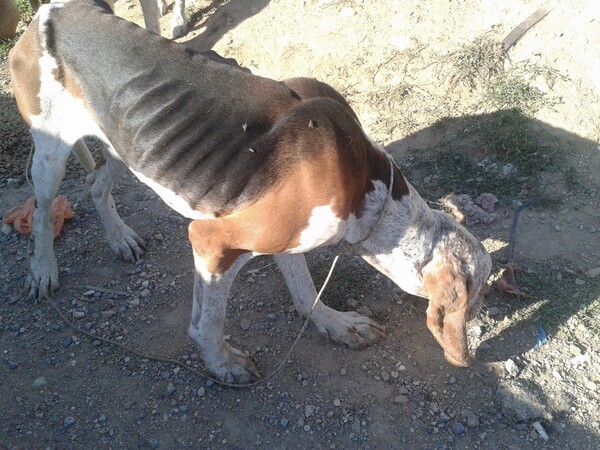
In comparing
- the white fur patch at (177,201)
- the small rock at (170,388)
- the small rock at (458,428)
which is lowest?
the small rock at (170,388)

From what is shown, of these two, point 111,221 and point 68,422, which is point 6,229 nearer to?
point 111,221

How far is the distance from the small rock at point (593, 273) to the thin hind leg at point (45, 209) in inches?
136

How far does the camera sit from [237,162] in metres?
3.06

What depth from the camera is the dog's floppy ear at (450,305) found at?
3131 mm

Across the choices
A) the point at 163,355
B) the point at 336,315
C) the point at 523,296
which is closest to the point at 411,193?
the point at 336,315

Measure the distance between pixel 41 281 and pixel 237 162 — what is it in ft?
6.83

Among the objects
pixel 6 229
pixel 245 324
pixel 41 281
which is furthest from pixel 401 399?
pixel 6 229

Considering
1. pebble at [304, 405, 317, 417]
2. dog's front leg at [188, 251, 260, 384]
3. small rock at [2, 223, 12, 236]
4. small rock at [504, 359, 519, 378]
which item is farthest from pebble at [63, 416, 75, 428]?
small rock at [504, 359, 519, 378]

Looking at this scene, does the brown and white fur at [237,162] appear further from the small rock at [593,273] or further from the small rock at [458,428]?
the small rock at [593,273]

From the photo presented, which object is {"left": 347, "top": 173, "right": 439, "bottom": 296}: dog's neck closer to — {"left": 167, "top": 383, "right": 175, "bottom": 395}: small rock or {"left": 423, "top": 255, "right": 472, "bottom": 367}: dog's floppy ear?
{"left": 423, "top": 255, "right": 472, "bottom": 367}: dog's floppy ear

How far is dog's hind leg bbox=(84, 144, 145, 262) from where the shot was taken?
451 centimetres

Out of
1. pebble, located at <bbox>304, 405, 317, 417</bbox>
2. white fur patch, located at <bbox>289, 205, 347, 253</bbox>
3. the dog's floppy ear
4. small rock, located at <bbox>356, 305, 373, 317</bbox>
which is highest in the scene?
white fur patch, located at <bbox>289, 205, 347, 253</bbox>

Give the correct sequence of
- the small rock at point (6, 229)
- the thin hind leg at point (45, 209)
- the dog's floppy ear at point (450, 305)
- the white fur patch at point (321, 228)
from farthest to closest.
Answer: the small rock at point (6, 229) → the thin hind leg at point (45, 209) → the dog's floppy ear at point (450, 305) → the white fur patch at point (321, 228)

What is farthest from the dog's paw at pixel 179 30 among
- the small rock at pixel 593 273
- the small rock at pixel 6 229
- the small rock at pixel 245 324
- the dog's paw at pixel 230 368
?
the small rock at pixel 593 273
